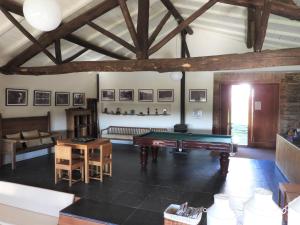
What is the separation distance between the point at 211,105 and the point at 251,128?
1674mm

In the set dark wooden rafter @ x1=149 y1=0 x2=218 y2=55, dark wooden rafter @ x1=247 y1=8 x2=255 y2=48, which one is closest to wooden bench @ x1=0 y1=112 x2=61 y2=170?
dark wooden rafter @ x1=149 y1=0 x2=218 y2=55

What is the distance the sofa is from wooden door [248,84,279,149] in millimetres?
7426

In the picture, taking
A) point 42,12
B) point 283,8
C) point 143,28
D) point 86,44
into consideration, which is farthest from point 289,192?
point 86,44

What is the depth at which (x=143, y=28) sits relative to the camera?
4816mm

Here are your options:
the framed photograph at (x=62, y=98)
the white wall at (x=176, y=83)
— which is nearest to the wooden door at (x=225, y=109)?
the white wall at (x=176, y=83)

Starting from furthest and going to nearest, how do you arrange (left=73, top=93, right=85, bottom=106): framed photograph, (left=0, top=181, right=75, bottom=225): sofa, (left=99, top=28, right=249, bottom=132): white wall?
(left=73, top=93, right=85, bottom=106): framed photograph < (left=99, top=28, right=249, bottom=132): white wall < (left=0, top=181, right=75, bottom=225): sofa

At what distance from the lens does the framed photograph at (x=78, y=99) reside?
870cm

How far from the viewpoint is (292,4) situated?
11.9ft

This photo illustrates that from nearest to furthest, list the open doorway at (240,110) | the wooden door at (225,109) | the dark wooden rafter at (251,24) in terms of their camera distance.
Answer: the dark wooden rafter at (251,24)
the wooden door at (225,109)
the open doorway at (240,110)

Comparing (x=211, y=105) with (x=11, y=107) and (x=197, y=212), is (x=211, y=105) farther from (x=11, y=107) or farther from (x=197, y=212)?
(x=197, y=212)

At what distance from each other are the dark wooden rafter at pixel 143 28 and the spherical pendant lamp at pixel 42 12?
7.58ft

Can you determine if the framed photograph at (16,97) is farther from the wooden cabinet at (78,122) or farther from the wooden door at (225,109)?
the wooden door at (225,109)

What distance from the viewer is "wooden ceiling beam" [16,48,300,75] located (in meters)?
3.96

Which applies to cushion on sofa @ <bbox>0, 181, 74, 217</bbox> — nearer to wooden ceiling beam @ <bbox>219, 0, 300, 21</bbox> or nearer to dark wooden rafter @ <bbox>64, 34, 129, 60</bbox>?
wooden ceiling beam @ <bbox>219, 0, 300, 21</bbox>
